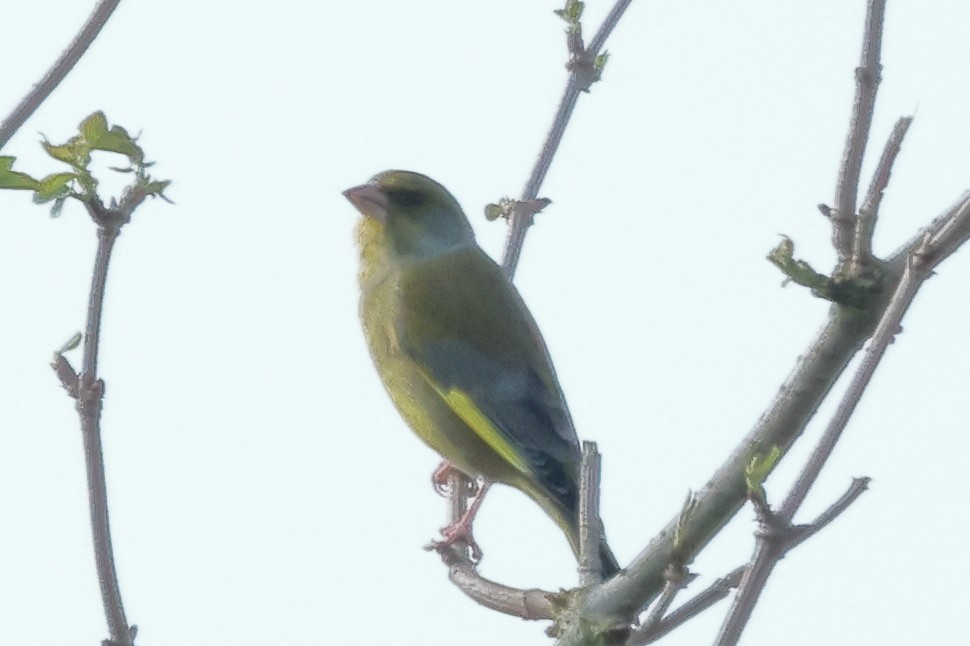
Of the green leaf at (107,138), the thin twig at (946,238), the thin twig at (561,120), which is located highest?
the thin twig at (561,120)

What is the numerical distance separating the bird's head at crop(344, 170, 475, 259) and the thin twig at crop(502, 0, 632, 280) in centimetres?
63

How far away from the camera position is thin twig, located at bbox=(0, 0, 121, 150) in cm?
272

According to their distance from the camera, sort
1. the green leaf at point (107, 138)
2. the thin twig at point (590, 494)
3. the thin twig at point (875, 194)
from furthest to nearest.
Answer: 1. the green leaf at point (107, 138)
2. the thin twig at point (875, 194)
3. the thin twig at point (590, 494)

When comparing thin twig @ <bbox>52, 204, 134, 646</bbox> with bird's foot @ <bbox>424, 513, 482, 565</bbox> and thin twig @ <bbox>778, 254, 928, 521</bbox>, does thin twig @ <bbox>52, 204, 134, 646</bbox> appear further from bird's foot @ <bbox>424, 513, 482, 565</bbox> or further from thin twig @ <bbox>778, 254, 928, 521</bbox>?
bird's foot @ <bbox>424, 513, 482, 565</bbox>

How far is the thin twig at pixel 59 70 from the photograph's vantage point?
8.92 feet

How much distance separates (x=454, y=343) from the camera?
6223 mm

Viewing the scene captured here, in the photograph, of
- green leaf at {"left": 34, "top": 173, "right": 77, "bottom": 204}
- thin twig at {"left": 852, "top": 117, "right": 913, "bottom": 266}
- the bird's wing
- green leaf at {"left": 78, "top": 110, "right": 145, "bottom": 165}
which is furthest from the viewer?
the bird's wing

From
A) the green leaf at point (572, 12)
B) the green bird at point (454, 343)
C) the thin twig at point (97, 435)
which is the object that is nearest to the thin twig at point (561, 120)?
the green leaf at point (572, 12)

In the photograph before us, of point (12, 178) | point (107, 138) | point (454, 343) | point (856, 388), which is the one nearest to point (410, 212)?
point (454, 343)

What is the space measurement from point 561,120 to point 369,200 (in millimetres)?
1261

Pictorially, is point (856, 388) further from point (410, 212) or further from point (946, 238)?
point (410, 212)

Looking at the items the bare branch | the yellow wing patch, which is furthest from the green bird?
the bare branch

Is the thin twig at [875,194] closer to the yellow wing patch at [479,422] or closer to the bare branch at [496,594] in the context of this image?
the bare branch at [496,594]

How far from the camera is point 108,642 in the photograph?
2678 mm
